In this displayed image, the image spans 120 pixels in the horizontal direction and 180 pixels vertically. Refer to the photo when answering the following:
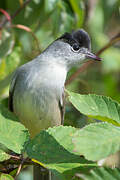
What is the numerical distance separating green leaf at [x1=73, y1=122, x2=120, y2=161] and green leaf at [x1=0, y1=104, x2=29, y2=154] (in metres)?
0.39

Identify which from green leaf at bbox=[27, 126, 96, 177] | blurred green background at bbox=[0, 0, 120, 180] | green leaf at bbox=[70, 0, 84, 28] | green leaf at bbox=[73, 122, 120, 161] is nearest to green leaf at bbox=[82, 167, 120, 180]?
green leaf at bbox=[73, 122, 120, 161]

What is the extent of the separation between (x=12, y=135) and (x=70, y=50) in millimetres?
2037

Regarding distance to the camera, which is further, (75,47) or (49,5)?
(75,47)

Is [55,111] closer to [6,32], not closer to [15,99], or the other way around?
[15,99]

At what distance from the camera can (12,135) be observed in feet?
5.59

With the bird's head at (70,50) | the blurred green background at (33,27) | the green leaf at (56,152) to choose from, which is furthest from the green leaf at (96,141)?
the bird's head at (70,50)

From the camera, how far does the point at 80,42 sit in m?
3.51

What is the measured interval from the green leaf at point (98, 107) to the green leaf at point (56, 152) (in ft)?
0.56

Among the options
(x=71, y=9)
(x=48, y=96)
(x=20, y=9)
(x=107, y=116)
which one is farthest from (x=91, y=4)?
(x=107, y=116)

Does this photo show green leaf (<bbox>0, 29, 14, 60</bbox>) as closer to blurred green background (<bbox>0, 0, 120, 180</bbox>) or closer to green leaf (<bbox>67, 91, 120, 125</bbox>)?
blurred green background (<bbox>0, 0, 120, 180</bbox>)

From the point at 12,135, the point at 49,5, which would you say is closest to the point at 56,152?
the point at 12,135

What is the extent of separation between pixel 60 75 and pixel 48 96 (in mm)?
258

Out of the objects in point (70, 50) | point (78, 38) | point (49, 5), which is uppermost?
point (49, 5)

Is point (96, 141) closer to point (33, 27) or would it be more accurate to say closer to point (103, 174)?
point (103, 174)
